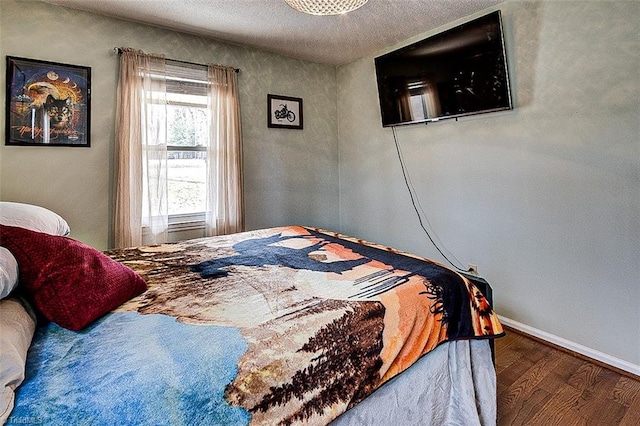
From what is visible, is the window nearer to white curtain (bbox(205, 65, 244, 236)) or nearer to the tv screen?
white curtain (bbox(205, 65, 244, 236))

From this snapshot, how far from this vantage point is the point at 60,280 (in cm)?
107

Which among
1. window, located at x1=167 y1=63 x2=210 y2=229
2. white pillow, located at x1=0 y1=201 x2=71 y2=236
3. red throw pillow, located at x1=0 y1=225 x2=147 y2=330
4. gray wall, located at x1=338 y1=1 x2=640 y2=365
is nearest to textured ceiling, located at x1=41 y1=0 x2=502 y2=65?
window, located at x1=167 y1=63 x2=210 y2=229

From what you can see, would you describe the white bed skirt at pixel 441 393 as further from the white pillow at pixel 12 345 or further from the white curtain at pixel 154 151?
the white curtain at pixel 154 151

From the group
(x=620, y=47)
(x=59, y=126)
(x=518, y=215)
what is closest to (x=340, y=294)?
(x=518, y=215)

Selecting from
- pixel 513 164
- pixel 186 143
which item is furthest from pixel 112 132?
pixel 513 164

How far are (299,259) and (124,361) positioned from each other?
1006 mm

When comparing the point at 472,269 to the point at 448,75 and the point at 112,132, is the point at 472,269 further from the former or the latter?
the point at 112,132

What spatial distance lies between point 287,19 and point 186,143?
53.2 inches

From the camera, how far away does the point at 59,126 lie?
8.34 ft

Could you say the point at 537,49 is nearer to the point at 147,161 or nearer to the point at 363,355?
the point at 363,355

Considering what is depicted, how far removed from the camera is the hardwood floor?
168cm

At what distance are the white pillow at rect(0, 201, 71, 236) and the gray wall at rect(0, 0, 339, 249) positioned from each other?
37.2 inches

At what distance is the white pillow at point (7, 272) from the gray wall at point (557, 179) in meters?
2.81

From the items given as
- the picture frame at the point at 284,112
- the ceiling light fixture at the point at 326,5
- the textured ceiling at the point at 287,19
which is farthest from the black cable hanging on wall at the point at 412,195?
the ceiling light fixture at the point at 326,5
